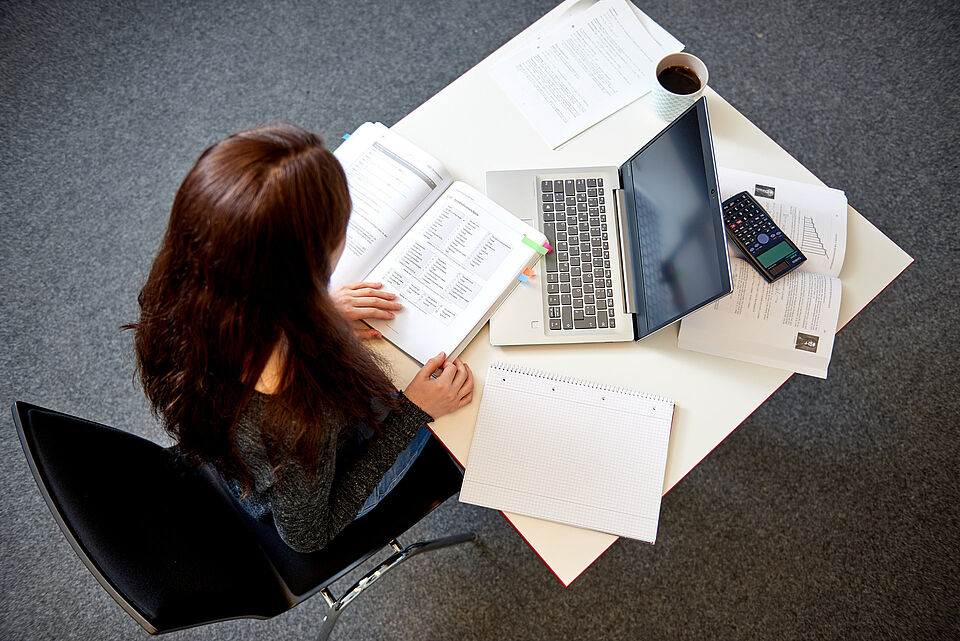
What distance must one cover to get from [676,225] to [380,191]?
1.52 feet

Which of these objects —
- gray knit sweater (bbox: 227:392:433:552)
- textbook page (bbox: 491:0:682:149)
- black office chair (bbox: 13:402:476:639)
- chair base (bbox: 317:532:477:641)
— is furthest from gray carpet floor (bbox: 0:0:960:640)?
textbook page (bbox: 491:0:682:149)

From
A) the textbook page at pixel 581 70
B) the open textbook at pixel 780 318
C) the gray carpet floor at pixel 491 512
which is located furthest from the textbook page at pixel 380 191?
the gray carpet floor at pixel 491 512

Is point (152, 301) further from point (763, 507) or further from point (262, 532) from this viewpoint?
point (763, 507)

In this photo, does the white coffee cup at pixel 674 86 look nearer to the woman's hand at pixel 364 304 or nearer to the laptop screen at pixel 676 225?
the laptop screen at pixel 676 225

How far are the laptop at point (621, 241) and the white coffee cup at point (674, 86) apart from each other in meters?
0.13

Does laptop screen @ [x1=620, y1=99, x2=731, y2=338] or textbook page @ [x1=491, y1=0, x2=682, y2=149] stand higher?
textbook page @ [x1=491, y1=0, x2=682, y2=149]

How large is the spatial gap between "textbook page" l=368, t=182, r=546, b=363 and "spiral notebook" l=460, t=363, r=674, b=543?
0.10 meters

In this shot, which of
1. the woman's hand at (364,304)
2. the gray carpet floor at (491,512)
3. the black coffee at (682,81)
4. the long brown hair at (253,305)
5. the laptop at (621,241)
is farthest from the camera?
the gray carpet floor at (491,512)

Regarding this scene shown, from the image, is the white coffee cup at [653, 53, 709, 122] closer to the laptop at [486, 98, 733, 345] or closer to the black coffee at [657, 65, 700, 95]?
the black coffee at [657, 65, 700, 95]

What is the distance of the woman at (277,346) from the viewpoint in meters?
0.62

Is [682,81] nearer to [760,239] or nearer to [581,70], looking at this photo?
[581,70]

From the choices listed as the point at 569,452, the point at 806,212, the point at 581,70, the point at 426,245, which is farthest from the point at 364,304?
the point at 806,212

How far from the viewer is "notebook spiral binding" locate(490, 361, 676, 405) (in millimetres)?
932

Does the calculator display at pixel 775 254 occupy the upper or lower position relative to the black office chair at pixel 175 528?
lower
